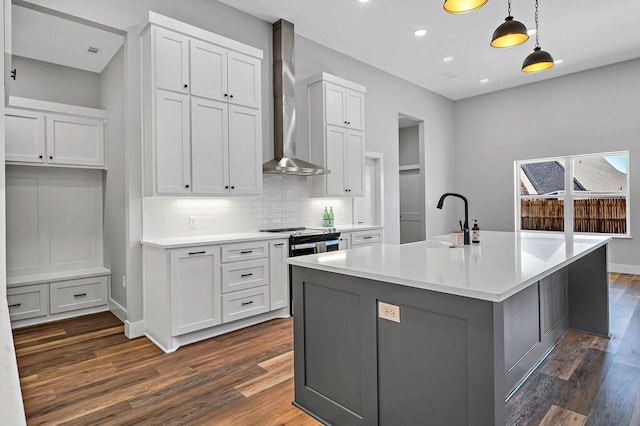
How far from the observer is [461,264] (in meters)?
1.95

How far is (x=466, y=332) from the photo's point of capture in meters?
1.46

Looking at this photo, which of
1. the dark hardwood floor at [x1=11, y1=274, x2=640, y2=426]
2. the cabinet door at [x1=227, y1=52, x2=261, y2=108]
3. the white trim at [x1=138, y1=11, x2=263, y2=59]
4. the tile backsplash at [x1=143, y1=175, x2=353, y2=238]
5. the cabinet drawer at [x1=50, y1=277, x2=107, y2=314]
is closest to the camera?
the dark hardwood floor at [x1=11, y1=274, x2=640, y2=426]

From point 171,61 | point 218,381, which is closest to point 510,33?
point 171,61

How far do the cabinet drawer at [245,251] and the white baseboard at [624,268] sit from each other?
594 cm

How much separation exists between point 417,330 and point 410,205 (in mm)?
6134

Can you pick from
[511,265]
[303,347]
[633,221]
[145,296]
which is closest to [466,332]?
[511,265]

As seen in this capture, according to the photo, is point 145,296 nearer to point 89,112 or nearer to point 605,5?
point 89,112

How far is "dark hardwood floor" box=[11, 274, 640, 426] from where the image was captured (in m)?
2.14

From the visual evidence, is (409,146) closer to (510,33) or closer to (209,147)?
(510,33)

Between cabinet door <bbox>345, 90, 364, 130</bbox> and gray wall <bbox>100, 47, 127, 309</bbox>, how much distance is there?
9.01ft

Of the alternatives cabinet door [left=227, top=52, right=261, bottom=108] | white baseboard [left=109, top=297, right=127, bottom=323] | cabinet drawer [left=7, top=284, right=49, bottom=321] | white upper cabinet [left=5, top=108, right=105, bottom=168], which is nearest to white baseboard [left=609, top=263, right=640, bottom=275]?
cabinet door [left=227, top=52, right=261, bottom=108]

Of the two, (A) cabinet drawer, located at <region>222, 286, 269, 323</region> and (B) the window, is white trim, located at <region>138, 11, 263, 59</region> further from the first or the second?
(B) the window

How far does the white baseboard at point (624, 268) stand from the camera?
5.92m

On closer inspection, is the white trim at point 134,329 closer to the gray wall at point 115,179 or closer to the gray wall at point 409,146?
the gray wall at point 115,179
